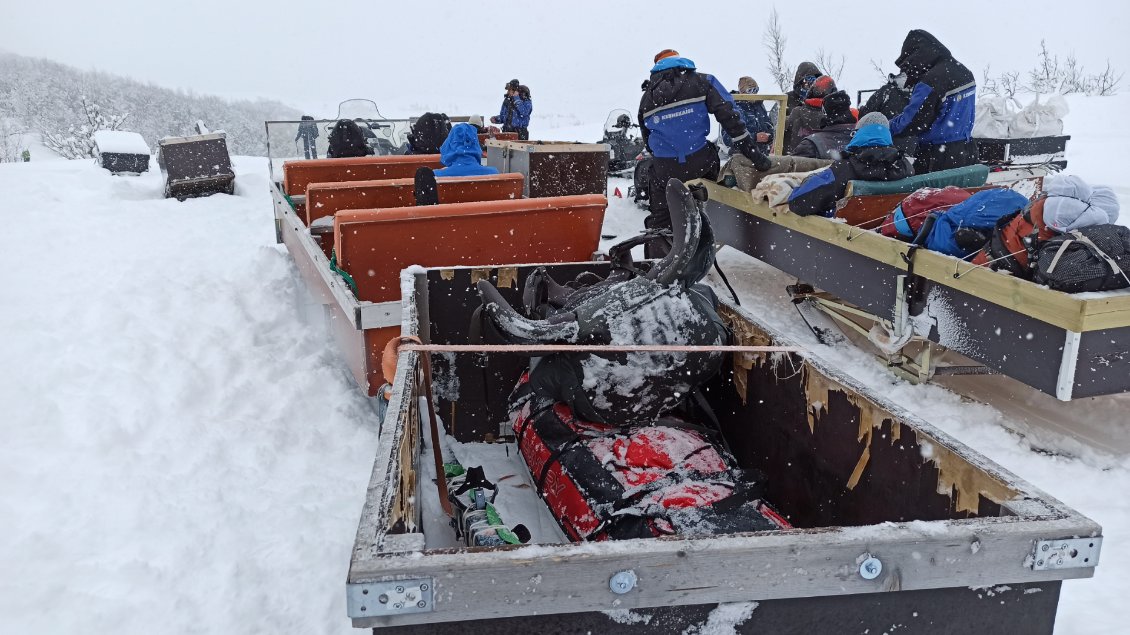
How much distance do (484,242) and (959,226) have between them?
230 cm

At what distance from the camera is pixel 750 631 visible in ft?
4.19

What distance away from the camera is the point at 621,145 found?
1213 cm

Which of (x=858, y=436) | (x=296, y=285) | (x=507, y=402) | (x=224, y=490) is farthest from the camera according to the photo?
(x=296, y=285)

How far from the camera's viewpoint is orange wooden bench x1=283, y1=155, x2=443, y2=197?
614cm

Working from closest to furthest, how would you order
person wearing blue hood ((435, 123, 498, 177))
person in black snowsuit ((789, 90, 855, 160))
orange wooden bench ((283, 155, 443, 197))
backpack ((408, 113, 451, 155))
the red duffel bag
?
1. the red duffel bag
2. person wearing blue hood ((435, 123, 498, 177))
3. person in black snowsuit ((789, 90, 855, 160))
4. orange wooden bench ((283, 155, 443, 197))
5. backpack ((408, 113, 451, 155))

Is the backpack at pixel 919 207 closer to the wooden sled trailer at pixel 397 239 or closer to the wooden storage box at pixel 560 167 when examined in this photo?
the wooden sled trailer at pixel 397 239

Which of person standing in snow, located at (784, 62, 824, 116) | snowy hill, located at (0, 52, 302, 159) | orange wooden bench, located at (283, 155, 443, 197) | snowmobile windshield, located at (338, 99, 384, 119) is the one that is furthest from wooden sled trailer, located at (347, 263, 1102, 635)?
snowy hill, located at (0, 52, 302, 159)

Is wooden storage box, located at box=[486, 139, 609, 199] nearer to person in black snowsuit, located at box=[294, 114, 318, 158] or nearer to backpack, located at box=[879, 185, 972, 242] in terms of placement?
person in black snowsuit, located at box=[294, 114, 318, 158]

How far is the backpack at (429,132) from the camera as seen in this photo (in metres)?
7.95

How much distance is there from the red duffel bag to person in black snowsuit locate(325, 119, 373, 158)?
5.38 m

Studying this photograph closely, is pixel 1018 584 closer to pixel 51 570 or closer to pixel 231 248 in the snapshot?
pixel 51 570

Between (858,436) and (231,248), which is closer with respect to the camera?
(858,436)

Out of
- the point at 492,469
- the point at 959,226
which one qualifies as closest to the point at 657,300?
the point at 492,469

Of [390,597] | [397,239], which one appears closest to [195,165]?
[397,239]
